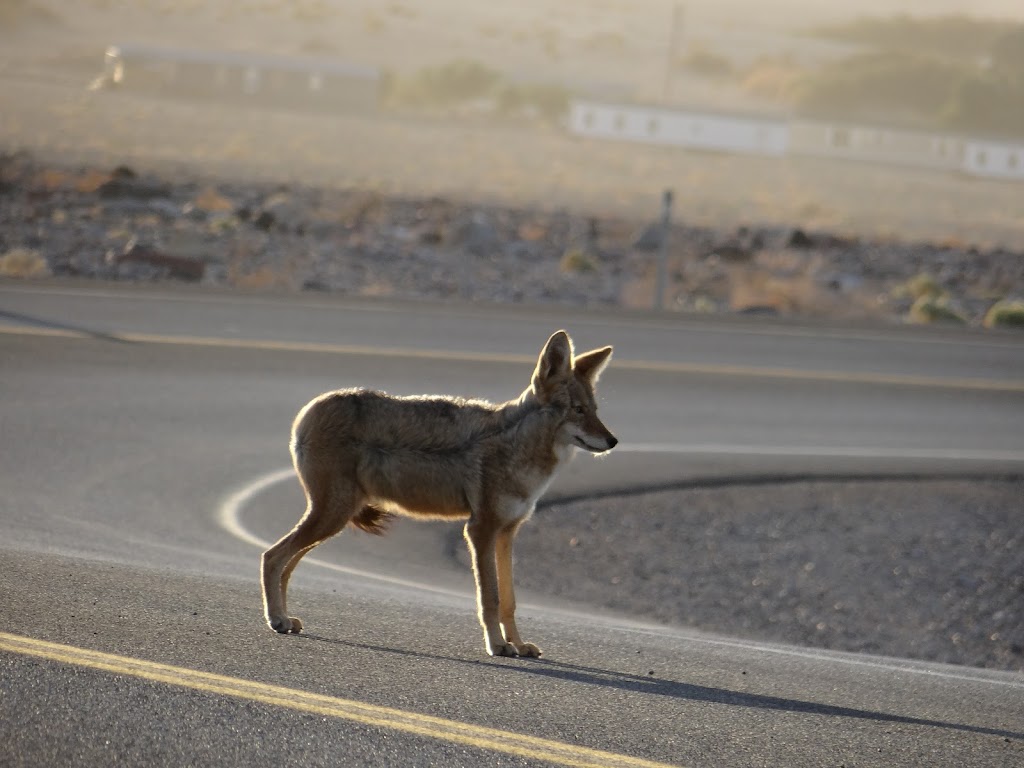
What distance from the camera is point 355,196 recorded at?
51.5 m

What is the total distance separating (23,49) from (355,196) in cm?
6636

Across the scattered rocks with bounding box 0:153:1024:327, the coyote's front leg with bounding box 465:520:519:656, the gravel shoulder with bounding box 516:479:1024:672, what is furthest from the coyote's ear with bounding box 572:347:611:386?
the scattered rocks with bounding box 0:153:1024:327

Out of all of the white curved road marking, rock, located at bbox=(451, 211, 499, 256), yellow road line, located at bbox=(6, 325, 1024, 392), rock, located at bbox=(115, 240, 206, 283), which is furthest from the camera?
rock, located at bbox=(451, 211, 499, 256)

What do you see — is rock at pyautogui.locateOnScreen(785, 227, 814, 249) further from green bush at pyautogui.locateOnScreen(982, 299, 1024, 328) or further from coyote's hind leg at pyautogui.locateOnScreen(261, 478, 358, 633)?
coyote's hind leg at pyautogui.locateOnScreen(261, 478, 358, 633)

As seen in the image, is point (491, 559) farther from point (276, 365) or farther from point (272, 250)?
point (272, 250)

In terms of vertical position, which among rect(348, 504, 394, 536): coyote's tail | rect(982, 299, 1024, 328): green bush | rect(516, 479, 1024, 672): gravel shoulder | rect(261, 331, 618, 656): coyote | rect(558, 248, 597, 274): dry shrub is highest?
rect(261, 331, 618, 656): coyote

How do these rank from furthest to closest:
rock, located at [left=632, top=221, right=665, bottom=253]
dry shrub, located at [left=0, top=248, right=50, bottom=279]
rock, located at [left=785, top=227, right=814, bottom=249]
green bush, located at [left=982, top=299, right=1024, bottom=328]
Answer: rock, located at [left=785, top=227, right=814, bottom=249], rock, located at [left=632, top=221, right=665, bottom=253], green bush, located at [left=982, top=299, right=1024, bottom=328], dry shrub, located at [left=0, top=248, right=50, bottom=279]

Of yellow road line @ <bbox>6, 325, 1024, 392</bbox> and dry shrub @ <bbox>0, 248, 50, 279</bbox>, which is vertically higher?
yellow road line @ <bbox>6, 325, 1024, 392</bbox>

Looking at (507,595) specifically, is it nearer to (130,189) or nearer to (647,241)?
(647,241)

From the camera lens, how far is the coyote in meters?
6.89

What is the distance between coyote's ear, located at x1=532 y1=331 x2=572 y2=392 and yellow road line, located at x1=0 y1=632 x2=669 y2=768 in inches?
66.0

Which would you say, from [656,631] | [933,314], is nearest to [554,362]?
[656,631]

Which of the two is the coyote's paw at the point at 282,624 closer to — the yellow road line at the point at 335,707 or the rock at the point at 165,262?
the yellow road line at the point at 335,707

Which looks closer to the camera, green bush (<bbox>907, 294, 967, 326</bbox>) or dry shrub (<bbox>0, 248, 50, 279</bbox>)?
dry shrub (<bbox>0, 248, 50, 279</bbox>)
